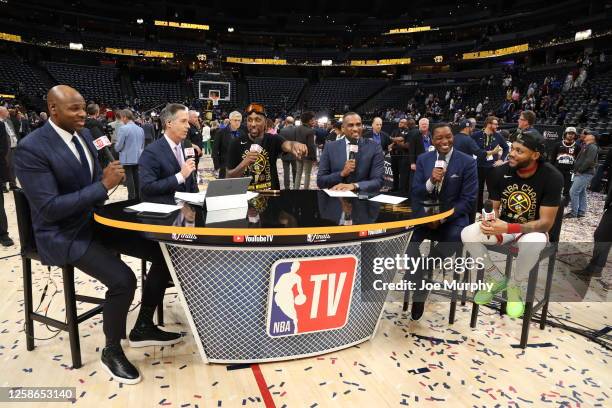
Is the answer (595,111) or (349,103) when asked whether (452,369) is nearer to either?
(595,111)

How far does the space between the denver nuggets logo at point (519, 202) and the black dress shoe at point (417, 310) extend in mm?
979

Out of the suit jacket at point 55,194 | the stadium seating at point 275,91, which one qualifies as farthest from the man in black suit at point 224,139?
the stadium seating at point 275,91

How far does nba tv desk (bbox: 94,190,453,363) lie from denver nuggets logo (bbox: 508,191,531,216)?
0.72 meters

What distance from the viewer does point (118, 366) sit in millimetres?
2363

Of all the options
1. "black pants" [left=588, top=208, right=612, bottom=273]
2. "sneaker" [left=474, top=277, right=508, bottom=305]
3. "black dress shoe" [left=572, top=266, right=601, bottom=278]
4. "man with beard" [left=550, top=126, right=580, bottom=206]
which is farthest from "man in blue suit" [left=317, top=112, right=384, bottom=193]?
"man with beard" [left=550, top=126, right=580, bottom=206]

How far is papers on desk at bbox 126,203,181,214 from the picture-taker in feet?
7.68

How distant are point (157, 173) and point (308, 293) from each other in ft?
4.53

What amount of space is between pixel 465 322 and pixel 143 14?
3503 cm

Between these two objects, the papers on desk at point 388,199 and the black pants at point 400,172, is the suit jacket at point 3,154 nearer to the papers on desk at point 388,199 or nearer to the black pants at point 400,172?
the papers on desk at point 388,199

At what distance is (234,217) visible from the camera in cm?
231

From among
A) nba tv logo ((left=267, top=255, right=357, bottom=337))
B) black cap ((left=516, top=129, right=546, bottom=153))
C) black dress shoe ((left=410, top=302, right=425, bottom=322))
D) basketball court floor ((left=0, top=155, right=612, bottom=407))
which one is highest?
black cap ((left=516, top=129, right=546, bottom=153))

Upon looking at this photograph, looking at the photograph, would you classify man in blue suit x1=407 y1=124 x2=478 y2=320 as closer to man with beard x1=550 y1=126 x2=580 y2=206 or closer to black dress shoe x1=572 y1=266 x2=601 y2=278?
black dress shoe x1=572 y1=266 x2=601 y2=278

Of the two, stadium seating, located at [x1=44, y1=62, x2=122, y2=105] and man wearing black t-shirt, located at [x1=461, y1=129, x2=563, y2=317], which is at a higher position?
stadium seating, located at [x1=44, y1=62, x2=122, y2=105]

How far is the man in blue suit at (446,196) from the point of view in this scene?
321cm
